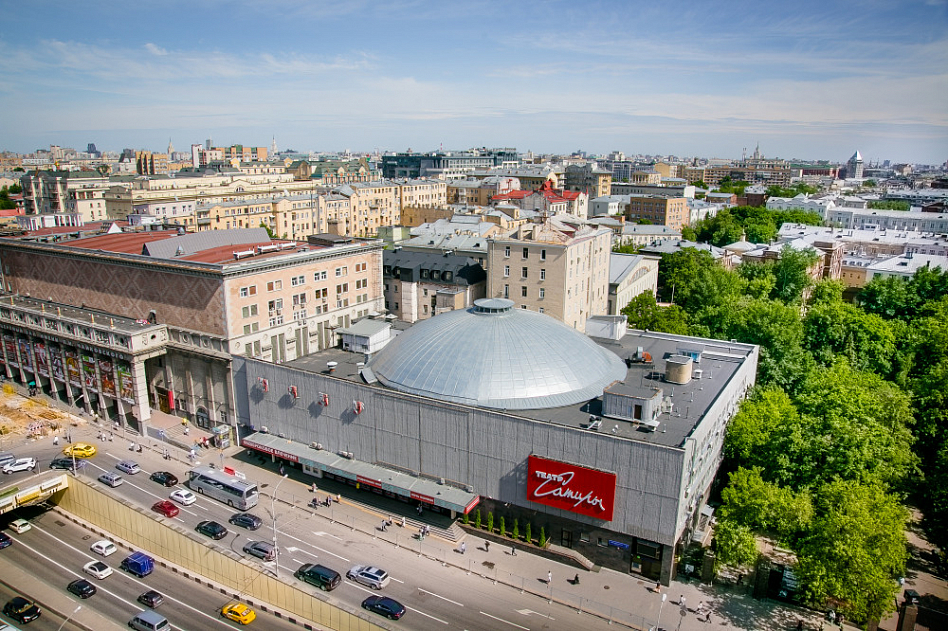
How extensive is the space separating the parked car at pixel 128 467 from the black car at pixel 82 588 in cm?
1813

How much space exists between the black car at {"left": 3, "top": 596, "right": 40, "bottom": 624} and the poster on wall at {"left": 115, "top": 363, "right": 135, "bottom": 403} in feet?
103

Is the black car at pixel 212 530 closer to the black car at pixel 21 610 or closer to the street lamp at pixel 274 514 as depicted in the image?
the street lamp at pixel 274 514

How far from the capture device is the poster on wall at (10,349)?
85.4m

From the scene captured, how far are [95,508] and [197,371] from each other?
1897cm

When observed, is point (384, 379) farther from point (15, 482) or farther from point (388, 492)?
point (15, 482)

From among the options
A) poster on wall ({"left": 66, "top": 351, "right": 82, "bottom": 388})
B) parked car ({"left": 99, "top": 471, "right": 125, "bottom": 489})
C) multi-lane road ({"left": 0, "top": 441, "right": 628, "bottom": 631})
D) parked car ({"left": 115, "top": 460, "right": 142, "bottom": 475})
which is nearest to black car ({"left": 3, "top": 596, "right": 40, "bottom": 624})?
multi-lane road ({"left": 0, "top": 441, "right": 628, "bottom": 631})

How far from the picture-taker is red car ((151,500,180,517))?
55.2 meters

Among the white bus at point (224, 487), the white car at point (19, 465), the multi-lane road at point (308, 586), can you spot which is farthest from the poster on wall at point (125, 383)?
the white bus at point (224, 487)

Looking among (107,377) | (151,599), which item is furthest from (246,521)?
(107,377)

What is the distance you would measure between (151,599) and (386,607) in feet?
54.9

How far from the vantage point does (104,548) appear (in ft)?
168

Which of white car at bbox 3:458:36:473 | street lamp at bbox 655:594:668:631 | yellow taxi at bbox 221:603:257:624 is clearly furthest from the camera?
white car at bbox 3:458:36:473

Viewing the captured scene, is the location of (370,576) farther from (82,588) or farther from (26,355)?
(26,355)

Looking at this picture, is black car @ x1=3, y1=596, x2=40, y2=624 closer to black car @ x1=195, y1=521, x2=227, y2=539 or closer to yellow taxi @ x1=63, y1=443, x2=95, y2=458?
black car @ x1=195, y1=521, x2=227, y2=539
